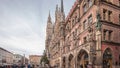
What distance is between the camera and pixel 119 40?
29.2 m

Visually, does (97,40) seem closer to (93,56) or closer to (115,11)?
(93,56)

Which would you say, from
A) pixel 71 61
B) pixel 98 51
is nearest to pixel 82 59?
pixel 98 51

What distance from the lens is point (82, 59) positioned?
1312 inches

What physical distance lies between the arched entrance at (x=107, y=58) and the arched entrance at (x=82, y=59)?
4495 millimetres

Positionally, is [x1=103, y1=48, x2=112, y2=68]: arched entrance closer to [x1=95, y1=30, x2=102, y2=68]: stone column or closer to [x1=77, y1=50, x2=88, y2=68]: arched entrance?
[x1=95, y1=30, x2=102, y2=68]: stone column

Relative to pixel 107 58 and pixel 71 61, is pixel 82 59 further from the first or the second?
pixel 71 61

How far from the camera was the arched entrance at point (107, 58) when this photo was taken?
89.3 ft

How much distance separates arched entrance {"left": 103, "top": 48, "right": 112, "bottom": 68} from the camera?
89.3 feet

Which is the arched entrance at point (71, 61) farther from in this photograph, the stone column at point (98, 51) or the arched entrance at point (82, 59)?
the stone column at point (98, 51)

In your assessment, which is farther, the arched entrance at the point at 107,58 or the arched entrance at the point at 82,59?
the arched entrance at the point at 82,59

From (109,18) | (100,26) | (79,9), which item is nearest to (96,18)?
(100,26)

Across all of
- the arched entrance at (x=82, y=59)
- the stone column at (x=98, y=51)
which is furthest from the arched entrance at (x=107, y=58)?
the arched entrance at (x=82, y=59)

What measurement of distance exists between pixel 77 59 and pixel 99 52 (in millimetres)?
9035

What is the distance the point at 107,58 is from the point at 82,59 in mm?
6711
